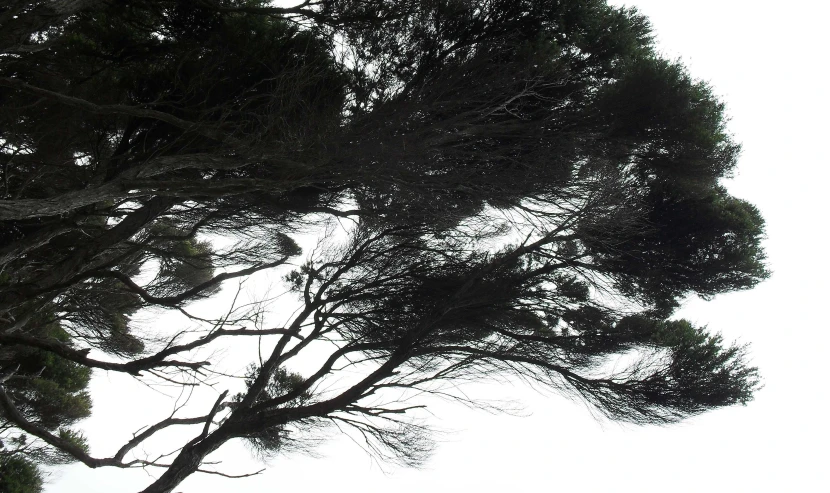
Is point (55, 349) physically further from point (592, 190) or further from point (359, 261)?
point (592, 190)

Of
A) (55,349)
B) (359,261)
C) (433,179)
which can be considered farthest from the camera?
(359,261)

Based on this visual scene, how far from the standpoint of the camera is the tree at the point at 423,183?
5.07 metres

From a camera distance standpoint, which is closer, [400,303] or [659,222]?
[400,303]

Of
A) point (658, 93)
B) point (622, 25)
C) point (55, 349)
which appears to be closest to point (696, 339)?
point (658, 93)

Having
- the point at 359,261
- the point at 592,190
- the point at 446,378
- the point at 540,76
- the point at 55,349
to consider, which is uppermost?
the point at 540,76

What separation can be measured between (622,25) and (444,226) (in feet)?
9.96

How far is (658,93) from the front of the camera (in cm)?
568

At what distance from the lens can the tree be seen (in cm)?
507

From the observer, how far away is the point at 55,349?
176 inches

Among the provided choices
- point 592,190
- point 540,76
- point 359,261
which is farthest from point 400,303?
point 540,76

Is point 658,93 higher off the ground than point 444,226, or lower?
higher

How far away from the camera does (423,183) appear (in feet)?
16.0

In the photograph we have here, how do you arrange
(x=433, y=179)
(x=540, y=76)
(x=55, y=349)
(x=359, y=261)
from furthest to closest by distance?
(x=359, y=261) < (x=540, y=76) < (x=433, y=179) < (x=55, y=349)

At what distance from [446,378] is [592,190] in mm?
2277
